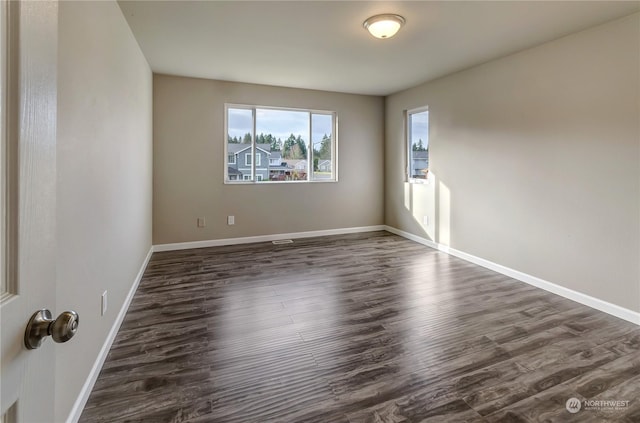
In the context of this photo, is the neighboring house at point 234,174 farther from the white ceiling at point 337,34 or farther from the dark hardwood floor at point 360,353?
the dark hardwood floor at point 360,353

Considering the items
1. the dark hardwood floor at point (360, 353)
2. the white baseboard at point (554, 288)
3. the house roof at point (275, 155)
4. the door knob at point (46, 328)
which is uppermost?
the house roof at point (275, 155)

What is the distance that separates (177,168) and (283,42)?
2447 millimetres

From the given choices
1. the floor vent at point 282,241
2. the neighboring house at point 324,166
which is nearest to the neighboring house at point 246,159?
the neighboring house at point 324,166

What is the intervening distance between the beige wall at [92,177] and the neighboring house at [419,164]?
3.96 meters

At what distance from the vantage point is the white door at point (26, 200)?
529 millimetres

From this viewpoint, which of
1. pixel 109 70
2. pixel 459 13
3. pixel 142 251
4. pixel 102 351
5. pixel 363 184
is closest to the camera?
pixel 102 351

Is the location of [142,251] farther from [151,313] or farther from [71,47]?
[71,47]

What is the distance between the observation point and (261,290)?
10.6ft

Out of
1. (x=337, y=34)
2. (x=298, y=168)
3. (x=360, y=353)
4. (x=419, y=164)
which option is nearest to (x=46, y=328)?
(x=360, y=353)

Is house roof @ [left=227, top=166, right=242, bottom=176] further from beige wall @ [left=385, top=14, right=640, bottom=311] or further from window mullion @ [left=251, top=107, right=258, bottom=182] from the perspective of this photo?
beige wall @ [left=385, top=14, right=640, bottom=311]

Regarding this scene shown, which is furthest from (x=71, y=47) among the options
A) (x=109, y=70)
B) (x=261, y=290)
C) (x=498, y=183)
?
(x=498, y=183)

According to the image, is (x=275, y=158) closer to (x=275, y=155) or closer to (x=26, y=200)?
(x=275, y=155)

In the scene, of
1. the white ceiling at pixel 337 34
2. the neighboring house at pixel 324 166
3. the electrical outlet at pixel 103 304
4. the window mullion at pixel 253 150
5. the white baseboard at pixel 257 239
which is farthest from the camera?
the neighboring house at pixel 324 166

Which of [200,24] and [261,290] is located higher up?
[200,24]
